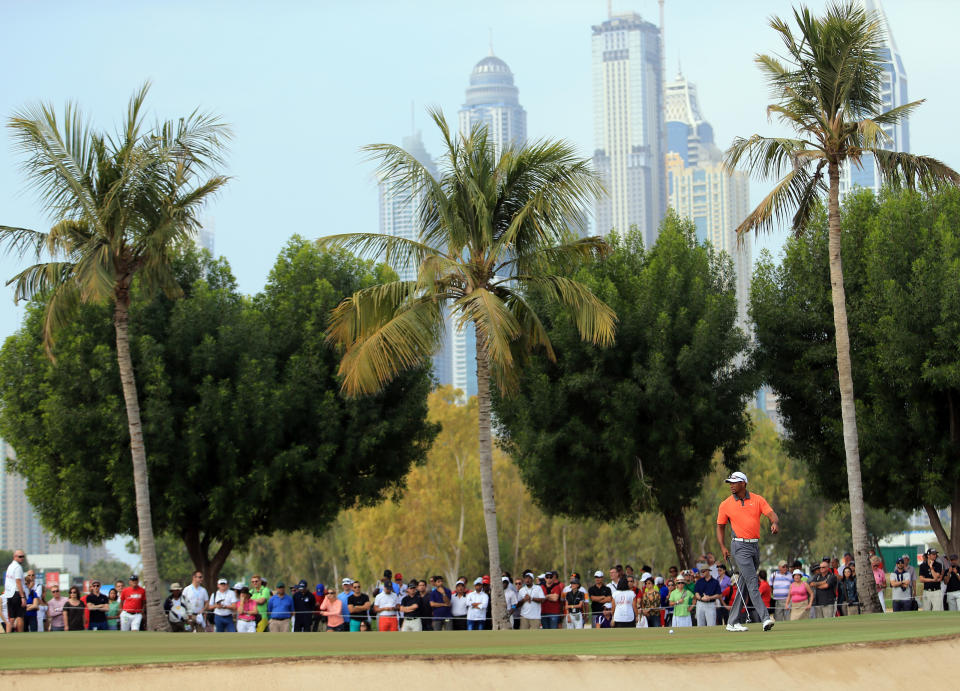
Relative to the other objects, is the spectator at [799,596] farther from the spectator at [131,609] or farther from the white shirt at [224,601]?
the spectator at [131,609]

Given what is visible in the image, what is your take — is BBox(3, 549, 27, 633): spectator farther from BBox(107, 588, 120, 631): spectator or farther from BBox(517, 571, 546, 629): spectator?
BBox(517, 571, 546, 629): spectator

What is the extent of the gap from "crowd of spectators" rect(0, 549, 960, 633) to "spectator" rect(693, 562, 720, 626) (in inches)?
15.0

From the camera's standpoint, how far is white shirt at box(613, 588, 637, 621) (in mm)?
21312

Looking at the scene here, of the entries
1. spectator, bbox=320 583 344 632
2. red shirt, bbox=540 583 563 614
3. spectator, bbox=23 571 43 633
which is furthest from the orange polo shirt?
spectator, bbox=23 571 43 633

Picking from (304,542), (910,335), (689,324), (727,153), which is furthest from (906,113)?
(304,542)

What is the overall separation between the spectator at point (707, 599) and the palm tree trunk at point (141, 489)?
9.67 m

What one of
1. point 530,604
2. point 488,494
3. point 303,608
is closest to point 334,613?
point 303,608

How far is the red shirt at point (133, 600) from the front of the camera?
23609 mm

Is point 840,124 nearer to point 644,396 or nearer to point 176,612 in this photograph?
point 644,396

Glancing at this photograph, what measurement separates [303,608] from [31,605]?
5292mm

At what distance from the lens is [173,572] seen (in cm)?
8312

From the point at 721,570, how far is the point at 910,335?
25.8 feet

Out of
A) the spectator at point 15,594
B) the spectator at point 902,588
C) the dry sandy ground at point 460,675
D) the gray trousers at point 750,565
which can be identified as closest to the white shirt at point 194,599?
the spectator at point 15,594

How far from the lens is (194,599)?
23500mm
